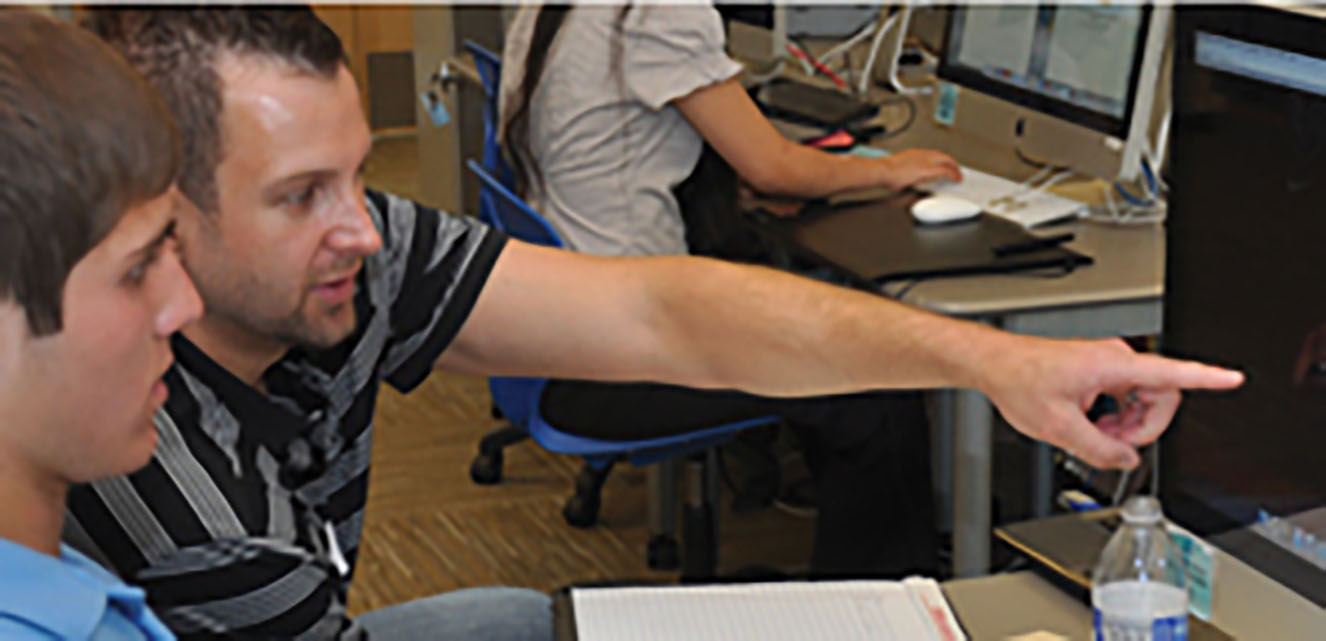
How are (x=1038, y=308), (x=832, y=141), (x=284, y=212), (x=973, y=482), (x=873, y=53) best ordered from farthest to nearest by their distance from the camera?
1. (x=873, y=53)
2. (x=832, y=141)
3. (x=973, y=482)
4. (x=1038, y=308)
5. (x=284, y=212)

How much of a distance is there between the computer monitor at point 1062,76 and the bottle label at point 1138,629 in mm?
1465

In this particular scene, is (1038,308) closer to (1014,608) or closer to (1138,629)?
(1014,608)

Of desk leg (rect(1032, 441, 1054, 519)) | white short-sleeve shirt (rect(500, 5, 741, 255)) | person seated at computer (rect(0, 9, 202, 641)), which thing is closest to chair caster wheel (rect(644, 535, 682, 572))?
white short-sleeve shirt (rect(500, 5, 741, 255))

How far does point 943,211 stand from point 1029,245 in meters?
0.20

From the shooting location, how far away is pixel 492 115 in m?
3.03

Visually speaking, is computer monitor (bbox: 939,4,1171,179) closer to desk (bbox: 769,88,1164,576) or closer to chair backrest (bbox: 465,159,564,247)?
desk (bbox: 769,88,1164,576)

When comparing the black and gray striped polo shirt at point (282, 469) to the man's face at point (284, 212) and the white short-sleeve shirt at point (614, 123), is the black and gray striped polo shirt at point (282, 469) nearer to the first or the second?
the man's face at point (284, 212)

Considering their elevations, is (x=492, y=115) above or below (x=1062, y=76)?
below

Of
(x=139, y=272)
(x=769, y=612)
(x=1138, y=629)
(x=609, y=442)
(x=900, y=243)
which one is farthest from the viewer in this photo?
(x=609, y=442)

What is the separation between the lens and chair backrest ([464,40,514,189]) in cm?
297

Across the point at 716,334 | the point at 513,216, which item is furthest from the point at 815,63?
the point at 716,334

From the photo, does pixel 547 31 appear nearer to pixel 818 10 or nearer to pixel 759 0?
pixel 759 0

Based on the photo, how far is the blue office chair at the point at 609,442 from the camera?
8.48 feet

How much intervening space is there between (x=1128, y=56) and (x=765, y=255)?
65 cm
